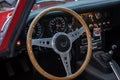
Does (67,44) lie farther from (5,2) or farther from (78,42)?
(5,2)

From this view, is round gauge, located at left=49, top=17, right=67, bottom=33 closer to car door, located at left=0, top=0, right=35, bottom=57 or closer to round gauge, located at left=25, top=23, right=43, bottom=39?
round gauge, located at left=25, top=23, right=43, bottom=39

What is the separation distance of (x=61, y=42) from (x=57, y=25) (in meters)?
0.33

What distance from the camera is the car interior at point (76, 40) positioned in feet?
8.46

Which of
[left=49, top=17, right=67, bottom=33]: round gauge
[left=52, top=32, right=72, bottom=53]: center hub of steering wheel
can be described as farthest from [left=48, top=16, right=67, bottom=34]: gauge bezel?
[left=52, top=32, right=72, bottom=53]: center hub of steering wheel

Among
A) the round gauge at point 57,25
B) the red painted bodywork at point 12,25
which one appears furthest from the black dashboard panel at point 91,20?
the red painted bodywork at point 12,25

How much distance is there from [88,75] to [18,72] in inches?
25.1

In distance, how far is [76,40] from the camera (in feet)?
10.0

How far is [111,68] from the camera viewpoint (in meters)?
2.98

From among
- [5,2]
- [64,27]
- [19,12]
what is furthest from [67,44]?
[5,2]

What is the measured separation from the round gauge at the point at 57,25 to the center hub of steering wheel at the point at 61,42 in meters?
0.19

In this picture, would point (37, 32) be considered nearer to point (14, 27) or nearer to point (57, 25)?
point (57, 25)

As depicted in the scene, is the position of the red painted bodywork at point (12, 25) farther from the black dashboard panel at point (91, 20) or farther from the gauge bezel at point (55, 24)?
the gauge bezel at point (55, 24)

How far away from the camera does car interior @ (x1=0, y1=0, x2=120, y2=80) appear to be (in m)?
2.58

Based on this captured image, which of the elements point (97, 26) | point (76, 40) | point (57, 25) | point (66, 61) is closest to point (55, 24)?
point (57, 25)
